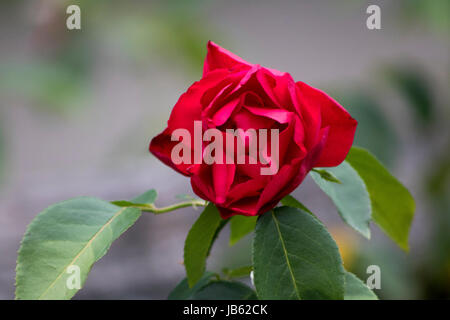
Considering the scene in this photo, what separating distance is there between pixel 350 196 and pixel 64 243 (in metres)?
0.19

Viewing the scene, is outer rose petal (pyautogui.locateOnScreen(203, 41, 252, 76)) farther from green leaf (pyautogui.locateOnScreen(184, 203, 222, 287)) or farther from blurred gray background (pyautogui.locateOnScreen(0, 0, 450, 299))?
blurred gray background (pyautogui.locateOnScreen(0, 0, 450, 299))

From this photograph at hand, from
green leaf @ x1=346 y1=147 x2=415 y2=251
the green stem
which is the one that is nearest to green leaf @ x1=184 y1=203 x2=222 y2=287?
the green stem

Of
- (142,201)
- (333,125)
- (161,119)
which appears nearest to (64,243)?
(142,201)

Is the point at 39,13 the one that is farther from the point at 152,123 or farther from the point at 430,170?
the point at 430,170

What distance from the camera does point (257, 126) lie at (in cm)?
29

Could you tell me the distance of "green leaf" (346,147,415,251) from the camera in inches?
15.4

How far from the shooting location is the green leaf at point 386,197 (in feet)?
1.28

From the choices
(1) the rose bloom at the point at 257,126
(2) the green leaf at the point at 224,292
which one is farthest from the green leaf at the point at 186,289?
(1) the rose bloom at the point at 257,126

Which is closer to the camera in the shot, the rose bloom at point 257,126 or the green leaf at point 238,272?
the rose bloom at point 257,126

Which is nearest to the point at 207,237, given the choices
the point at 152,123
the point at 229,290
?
the point at 229,290

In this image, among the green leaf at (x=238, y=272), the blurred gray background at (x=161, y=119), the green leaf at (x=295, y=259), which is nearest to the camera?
the green leaf at (x=295, y=259)

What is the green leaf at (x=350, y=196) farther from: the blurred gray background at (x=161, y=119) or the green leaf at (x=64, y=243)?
the blurred gray background at (x=161, y=119)

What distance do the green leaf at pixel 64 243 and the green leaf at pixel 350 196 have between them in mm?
128

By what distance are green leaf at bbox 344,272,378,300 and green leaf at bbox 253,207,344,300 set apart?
0.06 m
